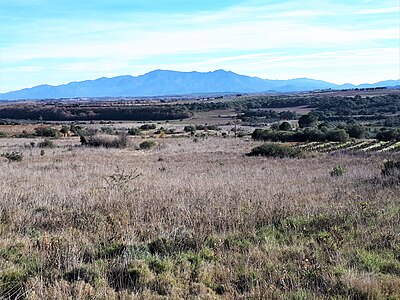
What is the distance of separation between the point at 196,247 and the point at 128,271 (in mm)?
1256

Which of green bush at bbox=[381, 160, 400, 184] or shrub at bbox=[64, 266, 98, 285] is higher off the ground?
shrub at bbox=[64, 266, 98, 285]

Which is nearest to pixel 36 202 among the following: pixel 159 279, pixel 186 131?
A: pixel 159 279

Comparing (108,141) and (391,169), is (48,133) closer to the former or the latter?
(108,141)

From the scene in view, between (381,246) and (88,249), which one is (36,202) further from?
(381,246)

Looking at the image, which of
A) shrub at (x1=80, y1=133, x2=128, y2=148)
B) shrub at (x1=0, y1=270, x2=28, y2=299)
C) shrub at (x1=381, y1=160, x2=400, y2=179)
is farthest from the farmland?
shrub at (x1=80, y1=133, x2=128, y2=148)

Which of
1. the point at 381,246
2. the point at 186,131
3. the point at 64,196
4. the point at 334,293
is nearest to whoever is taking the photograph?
the point at 334,293

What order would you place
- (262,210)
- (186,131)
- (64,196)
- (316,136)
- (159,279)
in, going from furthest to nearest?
(186,131), (316,136), (64,196), (262,210), (159,279)

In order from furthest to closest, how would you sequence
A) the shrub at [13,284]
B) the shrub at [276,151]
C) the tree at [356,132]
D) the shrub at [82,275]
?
the tree at [356,132] → the shrub at [276,151] → the shrub at [82,275] → the shrub at [13,284]

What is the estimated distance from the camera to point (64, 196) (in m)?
9.70

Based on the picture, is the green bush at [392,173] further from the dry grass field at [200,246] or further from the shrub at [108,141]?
the shrub at [108,141]

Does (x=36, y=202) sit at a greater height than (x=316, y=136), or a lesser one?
greater

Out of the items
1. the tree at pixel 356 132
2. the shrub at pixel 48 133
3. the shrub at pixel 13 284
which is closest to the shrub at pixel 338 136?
the tree at pixel 356 132

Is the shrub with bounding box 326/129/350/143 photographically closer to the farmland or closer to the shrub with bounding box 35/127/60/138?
the farmland

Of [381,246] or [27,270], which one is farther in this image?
[381,246]
